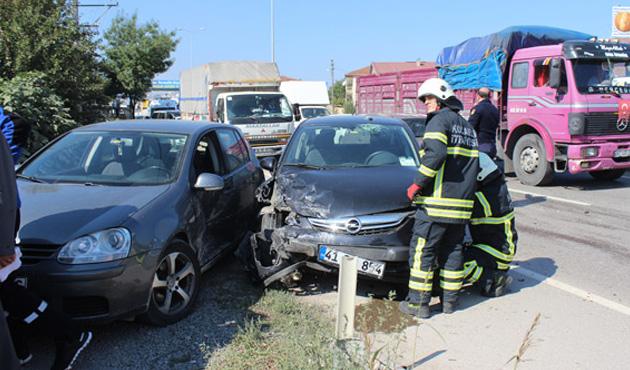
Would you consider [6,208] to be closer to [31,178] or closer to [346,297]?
[346,297]

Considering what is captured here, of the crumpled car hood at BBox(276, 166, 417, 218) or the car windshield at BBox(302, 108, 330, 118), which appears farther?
the car windshield at BBox(302, 108, 330, 118)

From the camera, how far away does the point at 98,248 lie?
3.46 metres

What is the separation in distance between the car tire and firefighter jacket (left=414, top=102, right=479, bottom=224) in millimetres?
1860

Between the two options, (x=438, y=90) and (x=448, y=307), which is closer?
(x=438, y=90)

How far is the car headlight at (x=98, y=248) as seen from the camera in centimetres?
339

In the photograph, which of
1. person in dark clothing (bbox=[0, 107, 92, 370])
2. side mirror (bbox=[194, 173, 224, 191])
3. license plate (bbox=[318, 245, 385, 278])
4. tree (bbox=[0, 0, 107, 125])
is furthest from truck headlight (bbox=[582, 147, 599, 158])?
tree (bbox=[0, 0, 107, 125])

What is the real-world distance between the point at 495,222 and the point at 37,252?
3.59 metres

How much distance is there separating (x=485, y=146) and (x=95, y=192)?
5900 mm

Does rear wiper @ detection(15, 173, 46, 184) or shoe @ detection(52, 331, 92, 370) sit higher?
rear wiper @ detection(15, 173, 46, 184)

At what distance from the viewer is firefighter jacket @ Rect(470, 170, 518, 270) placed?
183 inches

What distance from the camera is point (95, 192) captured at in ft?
13.4

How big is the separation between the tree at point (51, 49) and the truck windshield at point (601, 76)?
10.2 m

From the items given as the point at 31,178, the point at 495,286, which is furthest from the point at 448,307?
the point at 31,178

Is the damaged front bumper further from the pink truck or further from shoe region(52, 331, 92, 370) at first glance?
the pink truck
